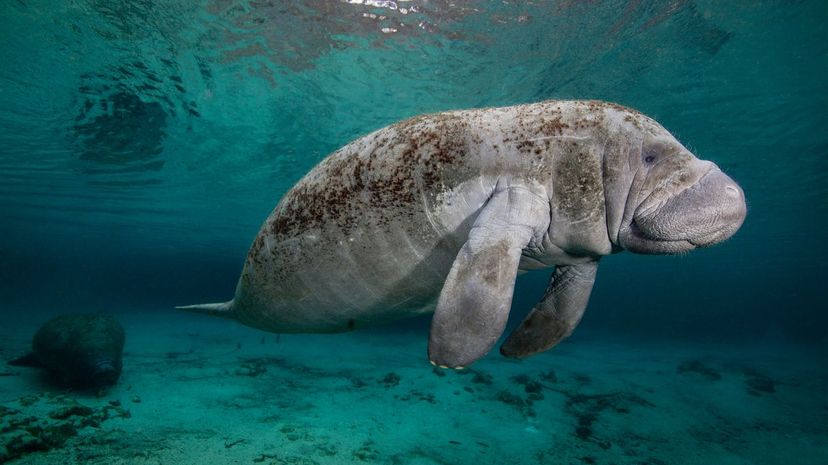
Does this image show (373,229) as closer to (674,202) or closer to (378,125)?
(674,202)

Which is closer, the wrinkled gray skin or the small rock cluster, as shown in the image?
the wrinkled gray skin

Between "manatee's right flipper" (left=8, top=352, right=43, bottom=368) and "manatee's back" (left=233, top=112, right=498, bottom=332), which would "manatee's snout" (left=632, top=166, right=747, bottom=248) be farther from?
"manatee's right flipper" (left=8, top=352, right=43, bottom=368)

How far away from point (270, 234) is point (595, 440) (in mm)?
6637

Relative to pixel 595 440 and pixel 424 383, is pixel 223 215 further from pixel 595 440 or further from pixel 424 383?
pixel 595 440

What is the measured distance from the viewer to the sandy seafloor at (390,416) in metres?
4.95

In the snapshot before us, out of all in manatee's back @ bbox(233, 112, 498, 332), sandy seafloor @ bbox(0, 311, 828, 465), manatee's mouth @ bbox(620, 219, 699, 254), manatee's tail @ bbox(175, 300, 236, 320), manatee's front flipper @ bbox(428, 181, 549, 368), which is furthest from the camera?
sandy seafloor @ bbox(0, 311, 828, 465)

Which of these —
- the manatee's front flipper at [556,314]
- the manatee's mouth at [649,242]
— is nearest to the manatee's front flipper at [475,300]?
the manatee's mouth at [649,242]

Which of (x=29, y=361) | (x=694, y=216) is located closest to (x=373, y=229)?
(x=694, y=216)

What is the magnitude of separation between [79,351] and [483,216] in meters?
9.04

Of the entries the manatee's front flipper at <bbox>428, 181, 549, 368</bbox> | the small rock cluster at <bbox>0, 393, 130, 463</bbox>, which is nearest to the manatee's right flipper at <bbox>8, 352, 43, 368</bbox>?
the small rock cluster at <bbox>0, 393, 130, 463</bbox>

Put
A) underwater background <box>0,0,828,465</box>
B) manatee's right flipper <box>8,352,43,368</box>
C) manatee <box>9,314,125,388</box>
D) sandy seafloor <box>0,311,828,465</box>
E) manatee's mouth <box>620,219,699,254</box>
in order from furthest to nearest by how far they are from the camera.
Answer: manatee's right flipper <box>8,352,43,368</box>
manatee <box>9,314,125,388</box>
underwater background <box>0,0,828,465</box>
sandy seafloor <box>0,311,828,465</box>
manatee's mouth <box>620,219,699,254</box>

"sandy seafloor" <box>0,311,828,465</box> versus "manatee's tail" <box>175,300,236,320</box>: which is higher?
"manatee's tail" <box>175,300,236,320</box>

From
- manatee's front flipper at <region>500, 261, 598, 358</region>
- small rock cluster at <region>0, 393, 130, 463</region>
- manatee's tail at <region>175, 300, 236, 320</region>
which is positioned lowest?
small rock cluster at <region>0, 393, 130, 463</region>

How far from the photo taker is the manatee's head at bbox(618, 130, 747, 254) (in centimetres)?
179
